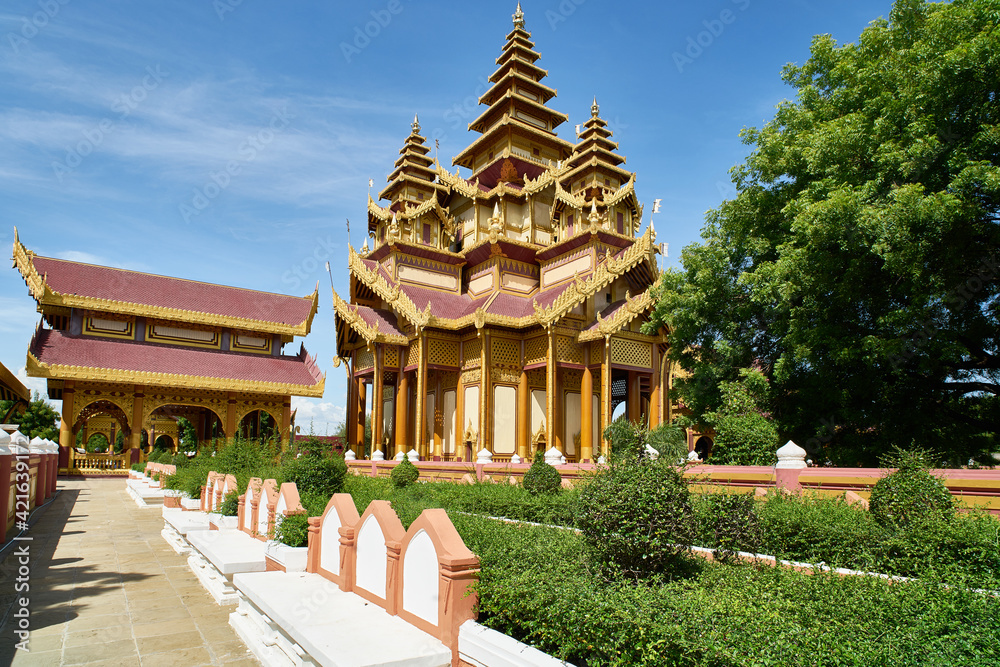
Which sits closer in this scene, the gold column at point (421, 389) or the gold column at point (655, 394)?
the gold column at point (655, 394)

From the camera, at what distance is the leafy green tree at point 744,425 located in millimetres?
12836

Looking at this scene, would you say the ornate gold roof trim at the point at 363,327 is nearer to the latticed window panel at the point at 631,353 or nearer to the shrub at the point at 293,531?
the latticed window panel at the point at 631,353

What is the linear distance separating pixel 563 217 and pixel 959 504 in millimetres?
18320

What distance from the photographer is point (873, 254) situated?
11.7 meters

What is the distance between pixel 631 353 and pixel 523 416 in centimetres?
401

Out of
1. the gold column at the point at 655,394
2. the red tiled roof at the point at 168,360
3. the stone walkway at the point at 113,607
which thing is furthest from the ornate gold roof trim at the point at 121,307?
the gold column at the point at 655,394

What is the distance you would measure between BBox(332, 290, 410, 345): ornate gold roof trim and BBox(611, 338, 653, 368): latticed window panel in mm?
7227

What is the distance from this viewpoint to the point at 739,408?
547 inches

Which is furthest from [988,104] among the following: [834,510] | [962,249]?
[834,510]

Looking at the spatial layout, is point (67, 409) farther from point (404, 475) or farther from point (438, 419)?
point (404, 475)

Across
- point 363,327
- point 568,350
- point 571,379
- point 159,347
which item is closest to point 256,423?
point 159,347

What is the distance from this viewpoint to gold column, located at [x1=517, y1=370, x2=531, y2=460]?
20.2m

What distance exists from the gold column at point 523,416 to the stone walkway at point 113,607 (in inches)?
410

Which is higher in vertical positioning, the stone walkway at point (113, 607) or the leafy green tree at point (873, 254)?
the leafy green tree at point (873, 254)
